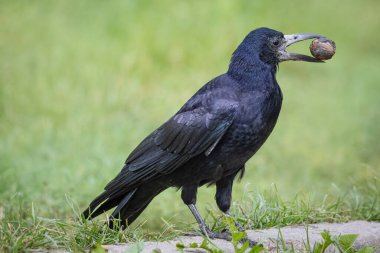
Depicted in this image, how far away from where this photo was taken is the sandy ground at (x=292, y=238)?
3.89m

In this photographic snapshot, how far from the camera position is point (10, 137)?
795cm

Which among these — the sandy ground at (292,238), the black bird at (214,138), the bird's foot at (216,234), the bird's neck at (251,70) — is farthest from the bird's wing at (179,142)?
the sandy ground at (292,238)

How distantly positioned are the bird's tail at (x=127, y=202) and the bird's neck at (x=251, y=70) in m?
0.96

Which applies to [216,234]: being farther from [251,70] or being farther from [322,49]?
[322,49]

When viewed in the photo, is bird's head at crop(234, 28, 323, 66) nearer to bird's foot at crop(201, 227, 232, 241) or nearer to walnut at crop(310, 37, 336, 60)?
walnut at crop(310, 37, 336, 60)

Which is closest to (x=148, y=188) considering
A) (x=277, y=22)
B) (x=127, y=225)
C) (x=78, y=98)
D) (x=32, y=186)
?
(x=127, y=225)

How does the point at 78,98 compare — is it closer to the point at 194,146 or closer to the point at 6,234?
the point at 194,146

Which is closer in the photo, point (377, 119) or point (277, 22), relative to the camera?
point (377, 119)

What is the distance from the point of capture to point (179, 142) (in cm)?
457

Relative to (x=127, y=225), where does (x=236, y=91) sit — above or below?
above

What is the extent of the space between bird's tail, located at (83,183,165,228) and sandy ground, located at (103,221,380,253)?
614 millimetres

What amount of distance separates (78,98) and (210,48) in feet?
8.08

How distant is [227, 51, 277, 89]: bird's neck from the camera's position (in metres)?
4.55

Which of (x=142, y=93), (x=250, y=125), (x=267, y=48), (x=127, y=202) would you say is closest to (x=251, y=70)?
(x=267, y=48)
